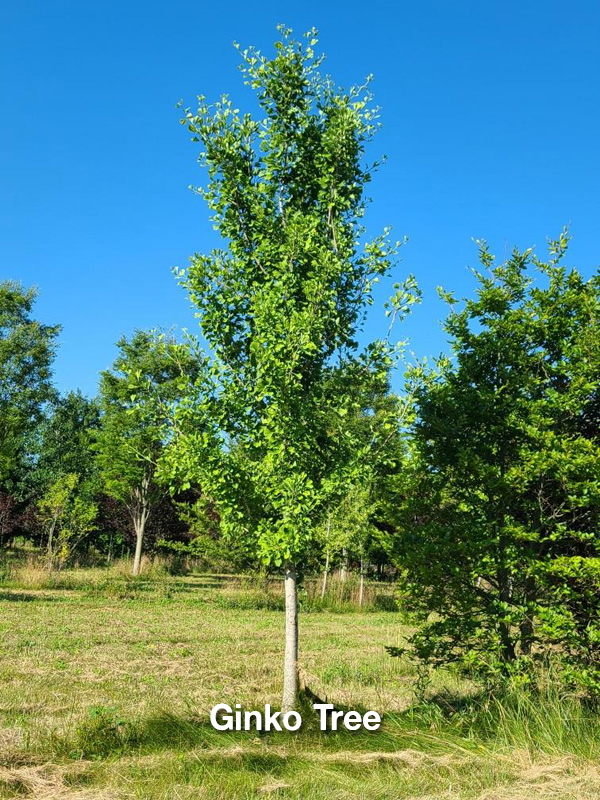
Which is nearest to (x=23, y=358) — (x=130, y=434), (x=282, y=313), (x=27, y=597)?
(x=130, y=434)

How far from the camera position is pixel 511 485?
7441 mm

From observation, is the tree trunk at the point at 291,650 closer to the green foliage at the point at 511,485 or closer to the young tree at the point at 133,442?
the green foliage at the point at 511,485

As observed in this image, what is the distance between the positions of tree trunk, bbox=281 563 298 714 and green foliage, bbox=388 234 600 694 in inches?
57.8

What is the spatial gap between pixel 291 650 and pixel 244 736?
1150mm

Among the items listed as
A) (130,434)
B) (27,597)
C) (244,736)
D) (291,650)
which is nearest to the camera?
(244,736)

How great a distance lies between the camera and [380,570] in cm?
4153

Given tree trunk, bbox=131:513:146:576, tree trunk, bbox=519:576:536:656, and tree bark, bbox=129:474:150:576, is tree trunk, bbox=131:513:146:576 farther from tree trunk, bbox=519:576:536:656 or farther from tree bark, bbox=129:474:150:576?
tree trunk, bbox=519:576:536:656

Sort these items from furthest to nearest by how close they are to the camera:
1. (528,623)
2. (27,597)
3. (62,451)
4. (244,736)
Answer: (62,451) → (27,597) → (528,623) → (244,736)

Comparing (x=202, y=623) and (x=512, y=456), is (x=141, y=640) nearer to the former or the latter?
(x=202, y=623)

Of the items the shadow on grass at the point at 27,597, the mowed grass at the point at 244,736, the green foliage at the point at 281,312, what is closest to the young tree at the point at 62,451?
the shadow on grass at the point at 27,597

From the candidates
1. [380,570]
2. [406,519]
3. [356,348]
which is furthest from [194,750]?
[380,570]

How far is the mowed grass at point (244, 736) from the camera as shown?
4.82 m

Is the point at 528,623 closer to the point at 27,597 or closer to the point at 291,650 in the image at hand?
the point at 291,650

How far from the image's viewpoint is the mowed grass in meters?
4.82
